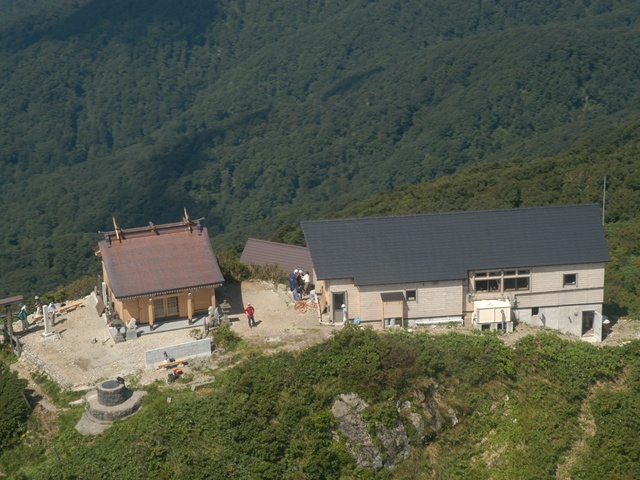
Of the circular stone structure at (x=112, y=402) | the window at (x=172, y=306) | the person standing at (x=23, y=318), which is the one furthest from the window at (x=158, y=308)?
the circular stone structure at (x=112, y=402)

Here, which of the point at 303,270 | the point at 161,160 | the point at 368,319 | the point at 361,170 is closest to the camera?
the point at 368,319

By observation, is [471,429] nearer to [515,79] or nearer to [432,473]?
[432,473]

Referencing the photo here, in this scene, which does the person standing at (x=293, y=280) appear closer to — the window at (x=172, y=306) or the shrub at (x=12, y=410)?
the window at (x=172, y=306)

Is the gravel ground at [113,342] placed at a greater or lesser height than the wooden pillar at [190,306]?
lesser

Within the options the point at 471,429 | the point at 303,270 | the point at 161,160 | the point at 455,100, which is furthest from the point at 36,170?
the point at 471,429

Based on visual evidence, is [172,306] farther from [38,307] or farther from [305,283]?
[38,307]

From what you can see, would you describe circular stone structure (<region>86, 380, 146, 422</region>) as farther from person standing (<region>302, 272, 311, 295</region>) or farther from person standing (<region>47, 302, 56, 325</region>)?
person standing (<region>302, 272, 311, 295</region>)
